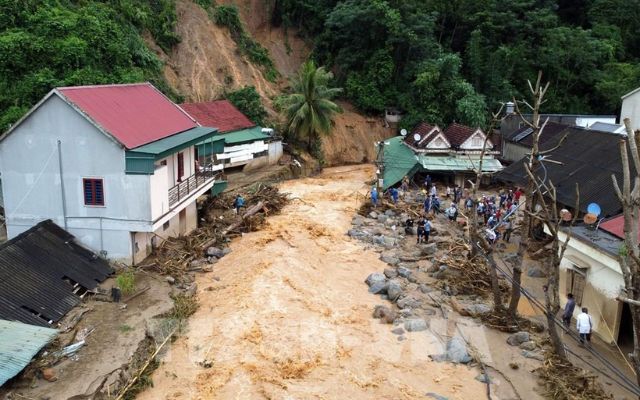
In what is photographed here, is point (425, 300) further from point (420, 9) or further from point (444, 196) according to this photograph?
point (420, 9)

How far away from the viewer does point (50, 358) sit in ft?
49.5

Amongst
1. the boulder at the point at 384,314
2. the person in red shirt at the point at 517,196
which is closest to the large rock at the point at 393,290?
the boulder at the point at 384,314

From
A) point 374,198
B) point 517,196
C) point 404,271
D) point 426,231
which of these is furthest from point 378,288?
point 517,196

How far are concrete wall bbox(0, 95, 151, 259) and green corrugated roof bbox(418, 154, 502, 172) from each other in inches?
838

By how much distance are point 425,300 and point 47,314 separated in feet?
42.9

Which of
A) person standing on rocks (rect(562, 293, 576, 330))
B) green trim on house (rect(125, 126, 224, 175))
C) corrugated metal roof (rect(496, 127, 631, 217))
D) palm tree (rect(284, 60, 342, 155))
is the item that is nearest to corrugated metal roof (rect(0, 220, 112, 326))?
green trim on house (rect(125, 126, 224, 175))

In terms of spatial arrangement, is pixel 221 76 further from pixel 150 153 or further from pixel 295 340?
pixel 295 340

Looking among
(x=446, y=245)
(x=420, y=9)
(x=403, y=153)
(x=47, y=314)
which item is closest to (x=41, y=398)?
(x=47, y=314)

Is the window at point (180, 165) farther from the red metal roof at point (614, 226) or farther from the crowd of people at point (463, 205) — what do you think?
the red metal roof at point (614, 226)

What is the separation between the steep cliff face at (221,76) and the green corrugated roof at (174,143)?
60.2 ft

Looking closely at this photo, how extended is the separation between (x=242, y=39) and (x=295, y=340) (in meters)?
38.4

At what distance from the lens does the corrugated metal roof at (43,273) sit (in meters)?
16.5

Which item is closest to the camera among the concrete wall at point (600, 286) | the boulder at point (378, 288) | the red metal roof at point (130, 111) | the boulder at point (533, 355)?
the boulder at point (533, 355)

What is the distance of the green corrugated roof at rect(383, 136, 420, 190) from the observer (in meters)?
36.8
